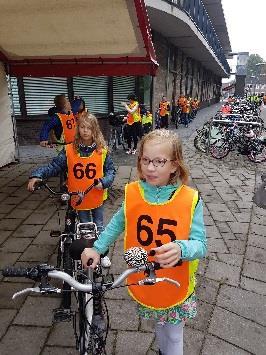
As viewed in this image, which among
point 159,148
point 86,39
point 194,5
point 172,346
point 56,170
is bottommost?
point 172,346

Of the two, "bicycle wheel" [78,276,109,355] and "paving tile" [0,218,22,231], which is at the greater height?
"bicycle wheel" [78,276,109,355]

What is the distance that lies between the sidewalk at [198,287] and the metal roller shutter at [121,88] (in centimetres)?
704

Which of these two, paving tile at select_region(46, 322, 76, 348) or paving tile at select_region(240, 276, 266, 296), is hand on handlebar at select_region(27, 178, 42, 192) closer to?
paving tile at select_region(46, 322, 76, 348)

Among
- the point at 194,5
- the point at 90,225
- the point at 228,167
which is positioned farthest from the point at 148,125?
the point at 90,225

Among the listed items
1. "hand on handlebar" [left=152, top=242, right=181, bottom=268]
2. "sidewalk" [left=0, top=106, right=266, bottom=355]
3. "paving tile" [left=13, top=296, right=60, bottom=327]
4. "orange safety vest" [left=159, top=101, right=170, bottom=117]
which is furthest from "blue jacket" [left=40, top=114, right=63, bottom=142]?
"orange safety vest" [left=159, top=101, right=170, bottom=117]

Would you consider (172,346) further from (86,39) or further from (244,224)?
(86,39)

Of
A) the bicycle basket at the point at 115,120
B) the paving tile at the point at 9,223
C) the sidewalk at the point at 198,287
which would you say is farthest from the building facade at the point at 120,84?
the paving tile at the point at 9,223

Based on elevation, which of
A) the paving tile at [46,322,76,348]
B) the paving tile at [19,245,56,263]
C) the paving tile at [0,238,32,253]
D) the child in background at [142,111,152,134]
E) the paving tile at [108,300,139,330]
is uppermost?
the child in background at [142,111,152,134]

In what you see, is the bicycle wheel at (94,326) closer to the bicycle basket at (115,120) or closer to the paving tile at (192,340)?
the paving tile at (192,340)

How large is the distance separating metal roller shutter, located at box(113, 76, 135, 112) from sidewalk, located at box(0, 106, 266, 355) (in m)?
7.04

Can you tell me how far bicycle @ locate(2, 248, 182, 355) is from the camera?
1.32m

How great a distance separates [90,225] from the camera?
2.79 meters

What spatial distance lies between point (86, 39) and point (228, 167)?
4.98 meters

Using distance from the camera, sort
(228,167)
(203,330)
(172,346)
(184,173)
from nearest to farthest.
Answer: (184,173), (172,346), (203,330), (228,167)
